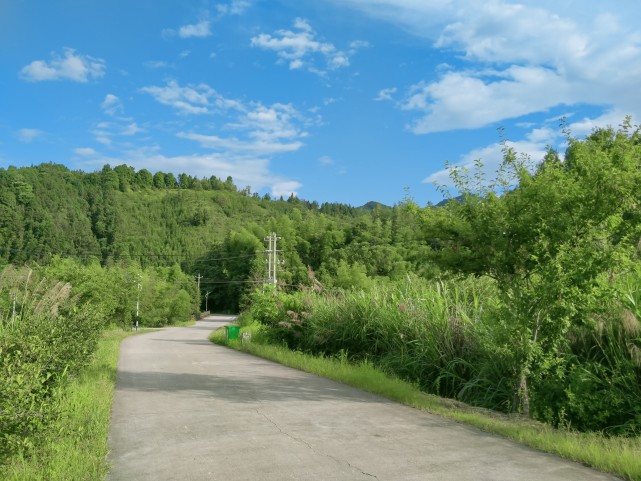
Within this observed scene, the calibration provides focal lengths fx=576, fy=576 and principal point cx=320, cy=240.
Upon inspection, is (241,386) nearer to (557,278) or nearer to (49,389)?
(49,389)

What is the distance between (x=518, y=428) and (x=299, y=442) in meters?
2.91

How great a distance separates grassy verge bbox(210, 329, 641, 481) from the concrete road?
0.20m

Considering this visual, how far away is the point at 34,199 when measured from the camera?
102125 millimetres

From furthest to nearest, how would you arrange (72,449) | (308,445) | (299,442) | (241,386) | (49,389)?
(241,386)
(49,389)
(299,442)
(308,445)
(72,449)

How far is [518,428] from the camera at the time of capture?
7.53m

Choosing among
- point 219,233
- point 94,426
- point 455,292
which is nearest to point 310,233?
point 219,233

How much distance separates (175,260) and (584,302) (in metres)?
129

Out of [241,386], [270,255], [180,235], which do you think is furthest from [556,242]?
[180,235]

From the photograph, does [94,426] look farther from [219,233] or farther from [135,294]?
[219,233]

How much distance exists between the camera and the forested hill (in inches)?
3312

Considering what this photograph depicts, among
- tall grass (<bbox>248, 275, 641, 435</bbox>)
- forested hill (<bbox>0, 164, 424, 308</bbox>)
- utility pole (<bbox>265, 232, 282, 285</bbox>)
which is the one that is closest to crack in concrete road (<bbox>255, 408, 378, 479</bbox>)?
tall grass (<bbox>248, 275, 641, 435</bbox>)

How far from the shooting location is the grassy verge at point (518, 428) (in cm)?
575

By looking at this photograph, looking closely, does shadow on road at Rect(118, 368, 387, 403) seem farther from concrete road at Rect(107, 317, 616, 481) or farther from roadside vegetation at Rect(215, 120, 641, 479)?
roadside vegetation at Rect(215, 120, 641, 479)

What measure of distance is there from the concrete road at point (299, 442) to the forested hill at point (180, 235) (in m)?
41.9
